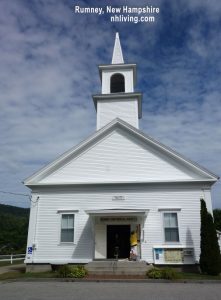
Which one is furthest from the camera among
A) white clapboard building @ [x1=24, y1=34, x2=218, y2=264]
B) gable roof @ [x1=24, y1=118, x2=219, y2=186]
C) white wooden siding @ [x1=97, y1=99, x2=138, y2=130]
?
white wooden siding @ [x1=97, y1=99, x2=138, y2=130]

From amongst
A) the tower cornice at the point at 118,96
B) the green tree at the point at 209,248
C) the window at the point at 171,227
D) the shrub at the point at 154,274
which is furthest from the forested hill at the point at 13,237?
the shrub at the point at 154,274

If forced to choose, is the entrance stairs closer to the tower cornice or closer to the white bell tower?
the white bell tower

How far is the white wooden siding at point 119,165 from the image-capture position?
1815cm

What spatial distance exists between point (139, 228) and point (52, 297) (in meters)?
8.41

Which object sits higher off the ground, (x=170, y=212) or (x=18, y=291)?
(x=170, y=212)

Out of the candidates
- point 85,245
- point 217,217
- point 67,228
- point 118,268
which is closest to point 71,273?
point 118,268

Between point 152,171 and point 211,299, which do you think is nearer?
point 211,299

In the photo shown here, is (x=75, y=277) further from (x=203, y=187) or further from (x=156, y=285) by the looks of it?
(x=203, y=187)

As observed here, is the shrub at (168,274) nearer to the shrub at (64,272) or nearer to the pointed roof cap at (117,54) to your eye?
the shrub at (64,272)

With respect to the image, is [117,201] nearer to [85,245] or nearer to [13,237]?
[85,245]

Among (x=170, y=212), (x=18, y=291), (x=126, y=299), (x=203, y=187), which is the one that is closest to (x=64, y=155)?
(x=170, y=212)

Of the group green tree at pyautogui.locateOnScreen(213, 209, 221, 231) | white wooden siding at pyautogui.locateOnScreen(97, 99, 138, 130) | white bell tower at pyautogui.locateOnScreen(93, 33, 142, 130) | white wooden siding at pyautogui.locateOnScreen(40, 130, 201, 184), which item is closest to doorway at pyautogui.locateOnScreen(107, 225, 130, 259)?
white wooden siding at pyautogui.locateOnScreen(40, 130, 201, 184)

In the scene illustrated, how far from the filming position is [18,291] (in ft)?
34.7

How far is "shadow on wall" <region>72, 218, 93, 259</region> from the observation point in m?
17.2
